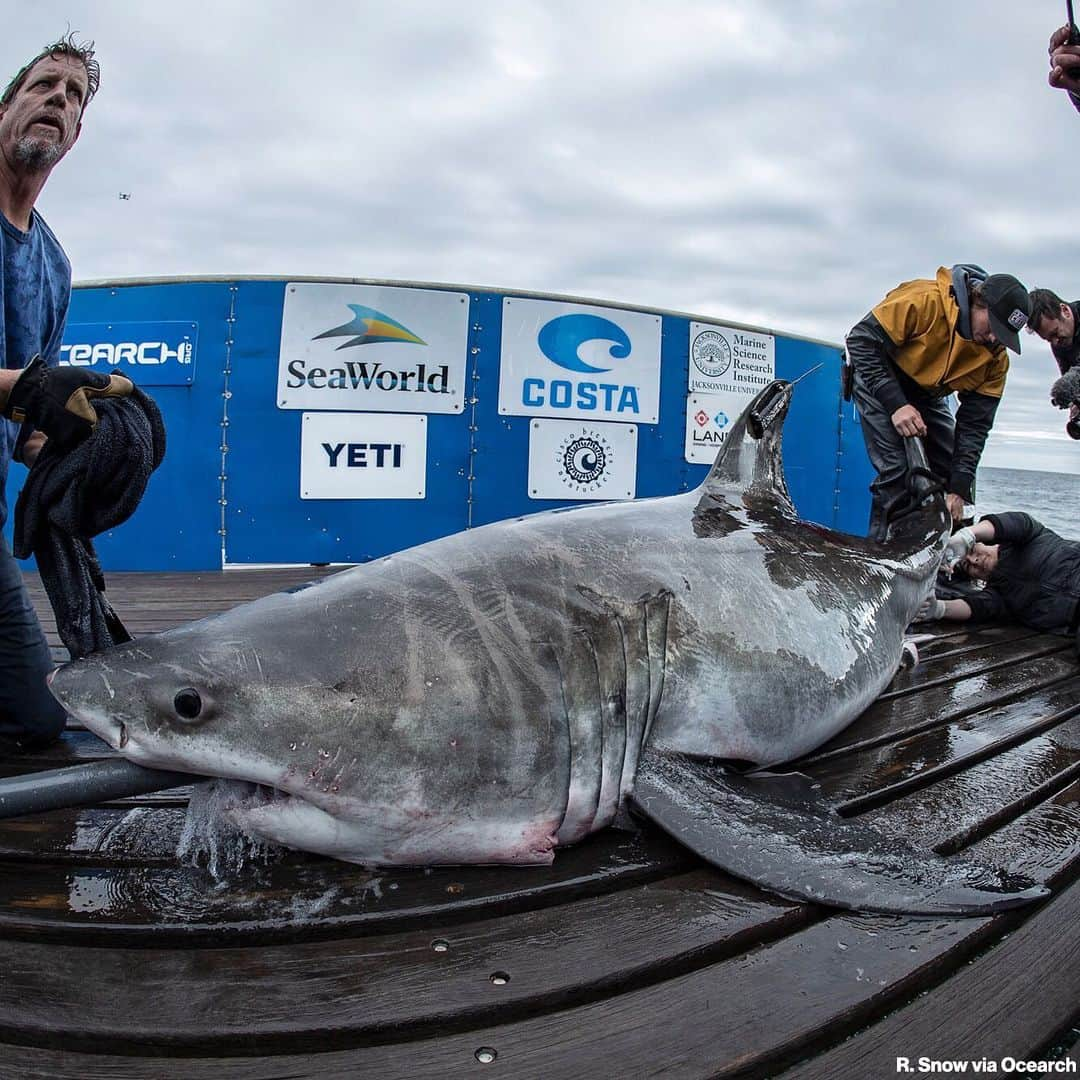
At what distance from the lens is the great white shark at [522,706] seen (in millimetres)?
1718

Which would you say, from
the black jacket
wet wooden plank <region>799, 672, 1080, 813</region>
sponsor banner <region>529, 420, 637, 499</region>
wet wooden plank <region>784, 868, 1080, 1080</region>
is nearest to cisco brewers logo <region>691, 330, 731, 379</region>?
sponsor banner <region>529, 420, 637, 499</region>

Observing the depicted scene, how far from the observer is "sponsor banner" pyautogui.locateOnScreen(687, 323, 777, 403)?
8539mm

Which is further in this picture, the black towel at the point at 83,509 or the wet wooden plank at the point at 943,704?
the wet wooden plank at the point at 943,704

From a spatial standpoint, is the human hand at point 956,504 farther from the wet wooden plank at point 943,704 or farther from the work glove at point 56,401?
the work glove at point 56,401

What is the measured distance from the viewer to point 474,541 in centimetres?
229

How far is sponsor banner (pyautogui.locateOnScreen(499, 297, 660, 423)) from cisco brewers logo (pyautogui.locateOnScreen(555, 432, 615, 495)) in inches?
9.2

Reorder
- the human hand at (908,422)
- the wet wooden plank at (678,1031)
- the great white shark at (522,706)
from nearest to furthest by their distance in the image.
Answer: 1. the wet wooden plank at (678,1031)
2. the great white shark at (522,706)
3. the human hand at (908,422)

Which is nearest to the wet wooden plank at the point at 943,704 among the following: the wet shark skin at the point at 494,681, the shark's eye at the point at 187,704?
the wet shark skin at the point at 494,681

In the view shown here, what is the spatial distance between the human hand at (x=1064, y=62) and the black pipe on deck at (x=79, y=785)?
13.9 feet

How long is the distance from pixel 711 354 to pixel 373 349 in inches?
133

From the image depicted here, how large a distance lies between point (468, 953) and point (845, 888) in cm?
77

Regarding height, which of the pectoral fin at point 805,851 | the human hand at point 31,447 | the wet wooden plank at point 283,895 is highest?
the human hand at point 31,447

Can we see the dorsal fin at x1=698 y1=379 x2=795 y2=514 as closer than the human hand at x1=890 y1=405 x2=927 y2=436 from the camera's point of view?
Yes

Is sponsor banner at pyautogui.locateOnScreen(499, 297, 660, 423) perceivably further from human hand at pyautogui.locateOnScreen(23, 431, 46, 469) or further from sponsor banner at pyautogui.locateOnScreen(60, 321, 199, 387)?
human hand at pyautogui.locateOnScreen(23, 431, 46, 469)
